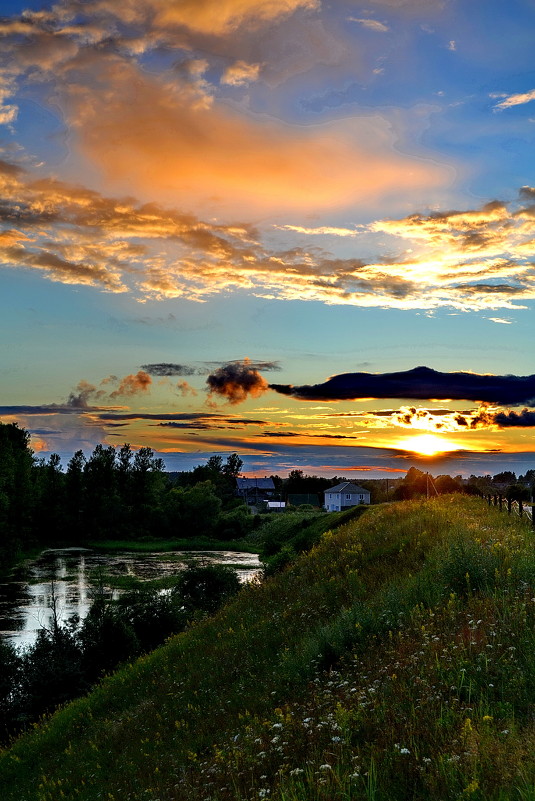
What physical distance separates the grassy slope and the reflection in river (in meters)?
18.8

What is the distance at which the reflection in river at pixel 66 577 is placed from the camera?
1844 inches

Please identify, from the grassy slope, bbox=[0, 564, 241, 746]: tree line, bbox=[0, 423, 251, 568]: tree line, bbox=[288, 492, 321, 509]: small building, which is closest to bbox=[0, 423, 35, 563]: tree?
bbox=[0, 423, 251, 568]: tree line

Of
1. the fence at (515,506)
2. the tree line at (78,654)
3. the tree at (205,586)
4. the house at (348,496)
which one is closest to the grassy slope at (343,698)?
the fence at (515,506)

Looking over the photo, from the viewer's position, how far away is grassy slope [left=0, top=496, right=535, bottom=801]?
637 centimetres

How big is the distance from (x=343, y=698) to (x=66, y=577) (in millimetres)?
71050

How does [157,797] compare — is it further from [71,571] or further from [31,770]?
[71,571]

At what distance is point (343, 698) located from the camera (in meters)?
8.93

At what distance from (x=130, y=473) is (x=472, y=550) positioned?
140 m

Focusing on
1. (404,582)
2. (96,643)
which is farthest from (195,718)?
(96,643)

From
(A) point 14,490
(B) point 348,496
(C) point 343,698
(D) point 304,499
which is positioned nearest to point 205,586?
(C) point 343,698

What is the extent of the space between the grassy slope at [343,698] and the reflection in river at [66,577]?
18.8 metres

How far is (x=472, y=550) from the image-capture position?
12656mm

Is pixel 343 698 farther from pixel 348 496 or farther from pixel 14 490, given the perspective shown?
pixel 348 496

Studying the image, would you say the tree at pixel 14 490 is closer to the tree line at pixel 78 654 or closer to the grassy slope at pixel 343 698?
the tree line at pixel 78 654
